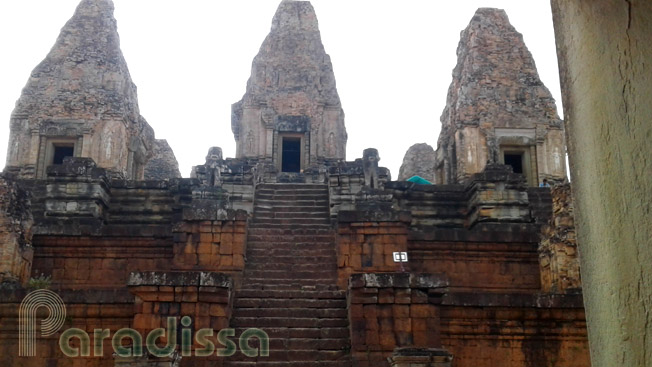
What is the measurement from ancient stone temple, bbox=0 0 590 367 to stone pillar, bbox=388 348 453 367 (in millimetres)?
14

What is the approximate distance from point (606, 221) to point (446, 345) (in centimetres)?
644

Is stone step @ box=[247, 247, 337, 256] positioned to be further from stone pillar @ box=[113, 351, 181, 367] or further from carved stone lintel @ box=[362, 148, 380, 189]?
stone pillar @ box=[113, 351, 181, 367]

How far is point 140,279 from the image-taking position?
7801 millimetres

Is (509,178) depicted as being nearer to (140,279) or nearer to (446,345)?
(446,345)

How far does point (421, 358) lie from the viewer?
22.6ft

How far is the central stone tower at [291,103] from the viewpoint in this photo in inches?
1051

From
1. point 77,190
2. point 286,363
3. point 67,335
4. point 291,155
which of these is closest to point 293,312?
point 286,363

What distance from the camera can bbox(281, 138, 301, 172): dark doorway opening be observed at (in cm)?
2716

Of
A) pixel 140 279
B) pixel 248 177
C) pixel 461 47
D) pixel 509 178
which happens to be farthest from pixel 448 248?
pixel 461 47

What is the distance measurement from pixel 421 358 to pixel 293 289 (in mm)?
3793

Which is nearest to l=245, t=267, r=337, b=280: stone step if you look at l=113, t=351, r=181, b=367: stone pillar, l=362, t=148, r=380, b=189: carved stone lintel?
l=113, t=351, r=181, b=367: stone pillar

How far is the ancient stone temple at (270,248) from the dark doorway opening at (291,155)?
406 cm

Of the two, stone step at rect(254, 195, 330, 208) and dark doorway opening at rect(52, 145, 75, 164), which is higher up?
dark doorway opening at rect(52, 145, 75, 164)

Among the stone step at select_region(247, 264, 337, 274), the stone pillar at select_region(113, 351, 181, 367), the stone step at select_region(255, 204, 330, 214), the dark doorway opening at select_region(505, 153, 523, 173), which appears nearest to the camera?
the stone pillar at select_region(113, 351, 181, 367)
